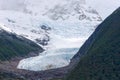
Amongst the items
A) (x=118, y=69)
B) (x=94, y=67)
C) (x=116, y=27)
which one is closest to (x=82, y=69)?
(x=94, y=67)

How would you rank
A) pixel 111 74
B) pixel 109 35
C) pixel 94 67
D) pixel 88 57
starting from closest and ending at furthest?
pixel 111 74, pixel 94 67, pixel 88 57, pixel 109 35

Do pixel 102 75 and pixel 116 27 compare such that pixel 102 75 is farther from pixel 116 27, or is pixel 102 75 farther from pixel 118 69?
pixel 116 27

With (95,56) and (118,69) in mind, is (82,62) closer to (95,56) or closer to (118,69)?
(95,56)

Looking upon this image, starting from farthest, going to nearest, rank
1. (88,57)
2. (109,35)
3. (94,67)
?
(109,35) < (88,57) < (94,67)

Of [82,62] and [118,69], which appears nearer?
[118,69]

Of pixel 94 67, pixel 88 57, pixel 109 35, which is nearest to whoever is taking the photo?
pixel 94 67

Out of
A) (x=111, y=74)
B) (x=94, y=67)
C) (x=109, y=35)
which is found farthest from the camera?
(x=109, y=35)

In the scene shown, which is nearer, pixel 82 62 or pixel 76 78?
pixel 76 78

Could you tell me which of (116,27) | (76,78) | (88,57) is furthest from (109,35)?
(76,78)
